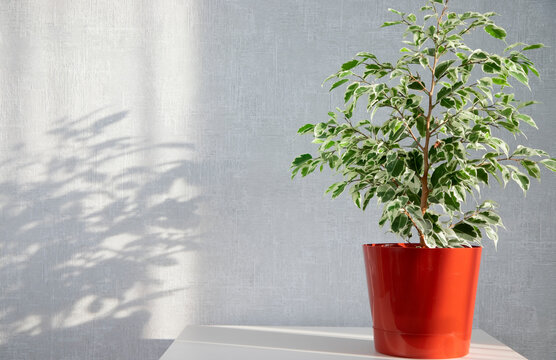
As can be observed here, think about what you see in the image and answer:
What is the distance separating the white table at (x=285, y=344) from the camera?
3.98ft

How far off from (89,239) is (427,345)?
0.98 m

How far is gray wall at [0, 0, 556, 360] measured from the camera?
5.15 feet

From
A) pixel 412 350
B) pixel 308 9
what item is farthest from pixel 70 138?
pixel 412 350

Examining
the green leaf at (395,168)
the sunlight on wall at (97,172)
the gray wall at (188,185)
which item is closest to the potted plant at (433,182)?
the green leaf at (395,168)

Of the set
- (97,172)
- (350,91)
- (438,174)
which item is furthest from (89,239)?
(438,174)

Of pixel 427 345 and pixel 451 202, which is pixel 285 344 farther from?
pixel 451 202

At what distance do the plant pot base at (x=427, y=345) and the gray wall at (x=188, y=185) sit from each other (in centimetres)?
40

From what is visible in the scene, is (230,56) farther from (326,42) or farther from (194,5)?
(326,42)

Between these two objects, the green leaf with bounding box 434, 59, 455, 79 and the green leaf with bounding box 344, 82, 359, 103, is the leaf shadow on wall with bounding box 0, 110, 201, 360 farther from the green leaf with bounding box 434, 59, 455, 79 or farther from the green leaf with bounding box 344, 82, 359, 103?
the green leaf with bounding box 434, 59, 455, 79

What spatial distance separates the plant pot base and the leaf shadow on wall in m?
0.66

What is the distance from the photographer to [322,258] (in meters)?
1.58

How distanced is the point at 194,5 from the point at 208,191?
55 centimetres

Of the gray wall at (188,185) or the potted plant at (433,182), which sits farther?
the gray wall at (188,185)

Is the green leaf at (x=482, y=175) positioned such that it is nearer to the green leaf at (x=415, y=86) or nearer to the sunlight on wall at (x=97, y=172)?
the green leaf at (x=415, y=86)
